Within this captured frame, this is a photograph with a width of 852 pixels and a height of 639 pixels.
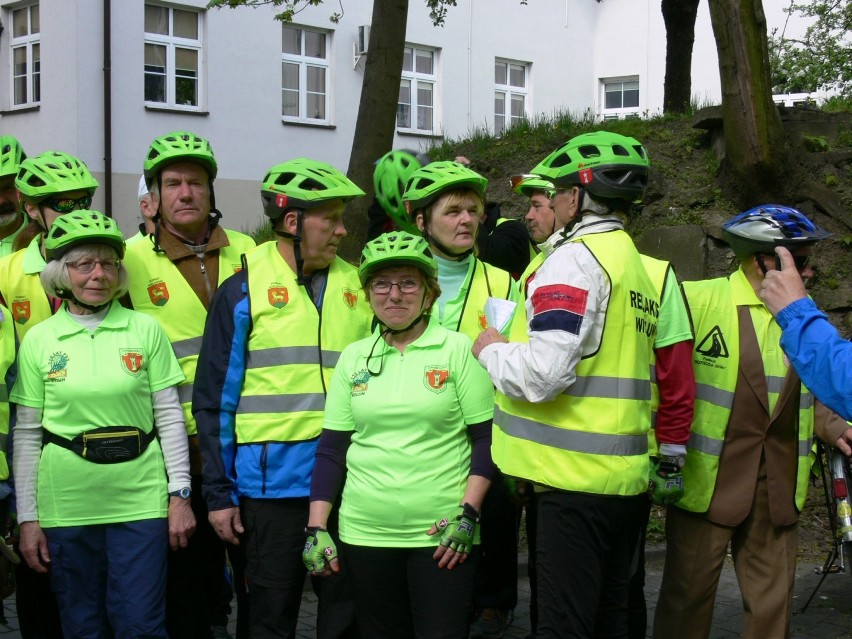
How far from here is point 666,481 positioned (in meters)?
4.04

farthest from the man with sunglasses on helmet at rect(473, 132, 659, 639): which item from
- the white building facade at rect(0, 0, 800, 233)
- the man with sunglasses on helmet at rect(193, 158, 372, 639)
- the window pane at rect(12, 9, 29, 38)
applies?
the window pane at rect(12, 9, 29, 38)

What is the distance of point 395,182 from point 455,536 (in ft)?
7.44

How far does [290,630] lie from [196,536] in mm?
825

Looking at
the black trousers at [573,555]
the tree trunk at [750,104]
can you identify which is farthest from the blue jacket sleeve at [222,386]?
the tree trunk at [750,104]

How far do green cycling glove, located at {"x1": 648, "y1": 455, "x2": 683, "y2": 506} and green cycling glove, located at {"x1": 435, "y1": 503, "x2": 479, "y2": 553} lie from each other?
77 centimetres

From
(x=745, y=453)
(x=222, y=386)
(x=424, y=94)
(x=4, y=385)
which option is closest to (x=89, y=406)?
(x=4, y=385)

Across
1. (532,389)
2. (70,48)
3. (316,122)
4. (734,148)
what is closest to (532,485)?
(532,389)

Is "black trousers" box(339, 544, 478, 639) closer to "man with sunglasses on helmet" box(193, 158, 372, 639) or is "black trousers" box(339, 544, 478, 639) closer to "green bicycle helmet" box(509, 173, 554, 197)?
"man with sunglasses on helmet" box(193, 158, 372, 639)

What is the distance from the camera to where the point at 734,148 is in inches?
356

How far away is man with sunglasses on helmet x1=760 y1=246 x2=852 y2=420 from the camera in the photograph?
307cm

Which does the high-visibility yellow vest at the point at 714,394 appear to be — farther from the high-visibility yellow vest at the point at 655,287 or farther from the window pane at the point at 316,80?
the window pane at the point at 316,80

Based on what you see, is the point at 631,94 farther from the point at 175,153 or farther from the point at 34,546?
the point at 34,546

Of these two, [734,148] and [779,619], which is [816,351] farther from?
[734,148]

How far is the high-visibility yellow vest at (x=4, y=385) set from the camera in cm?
421
